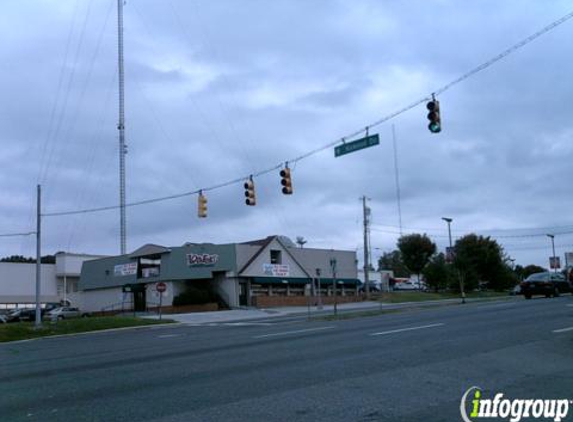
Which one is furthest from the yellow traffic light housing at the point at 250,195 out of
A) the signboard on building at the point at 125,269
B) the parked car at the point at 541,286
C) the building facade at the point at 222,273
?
the signboard on building at the point at 125,269

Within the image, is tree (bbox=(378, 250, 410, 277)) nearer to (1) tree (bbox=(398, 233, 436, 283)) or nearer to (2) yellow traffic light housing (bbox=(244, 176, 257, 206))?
(1) tree (bbox=(398, 233, 436, 283))

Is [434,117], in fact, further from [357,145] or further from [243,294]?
[243,294]

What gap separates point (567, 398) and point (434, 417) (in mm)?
2104

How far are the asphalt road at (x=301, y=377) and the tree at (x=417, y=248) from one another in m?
70.3

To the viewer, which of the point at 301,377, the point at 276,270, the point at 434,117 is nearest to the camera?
the point at 301,377

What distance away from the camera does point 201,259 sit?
54.6 m

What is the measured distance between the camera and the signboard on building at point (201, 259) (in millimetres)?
54375

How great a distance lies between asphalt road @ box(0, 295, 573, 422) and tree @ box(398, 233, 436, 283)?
231ft

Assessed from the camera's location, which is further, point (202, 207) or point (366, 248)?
point (366, 248)

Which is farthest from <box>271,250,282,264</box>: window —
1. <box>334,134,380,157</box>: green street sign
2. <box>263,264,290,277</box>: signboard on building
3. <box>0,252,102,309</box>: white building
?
<box>334,134,380,157</box>: green street sign

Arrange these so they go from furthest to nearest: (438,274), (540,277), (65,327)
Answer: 1. (438,274)
2. (540,277)
3. (65,327)

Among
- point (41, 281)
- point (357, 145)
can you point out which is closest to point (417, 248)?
point (41, 281)

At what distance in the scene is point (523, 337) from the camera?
48.7 ft

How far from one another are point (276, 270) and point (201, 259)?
22.1ft
